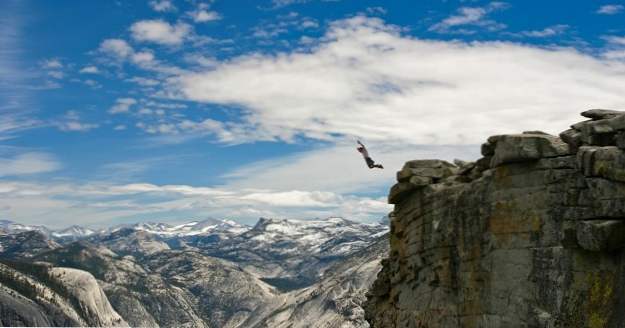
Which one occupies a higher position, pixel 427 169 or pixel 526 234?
pixel 427 169

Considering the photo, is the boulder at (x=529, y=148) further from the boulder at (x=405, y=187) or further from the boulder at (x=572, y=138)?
the boulder at (x=405, y=187)

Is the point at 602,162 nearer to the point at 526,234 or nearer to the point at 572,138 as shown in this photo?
the point at 572,138

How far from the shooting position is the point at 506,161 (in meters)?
40.3

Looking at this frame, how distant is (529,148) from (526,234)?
5.25 metres

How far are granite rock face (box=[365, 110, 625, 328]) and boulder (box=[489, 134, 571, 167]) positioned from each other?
2.4 inches

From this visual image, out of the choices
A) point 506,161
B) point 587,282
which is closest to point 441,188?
point 506,161

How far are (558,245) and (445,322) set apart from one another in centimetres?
1206

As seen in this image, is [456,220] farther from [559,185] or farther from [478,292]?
[559,185]

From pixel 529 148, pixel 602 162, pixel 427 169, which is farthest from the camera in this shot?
pixel 427 169

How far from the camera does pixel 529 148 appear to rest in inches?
1537

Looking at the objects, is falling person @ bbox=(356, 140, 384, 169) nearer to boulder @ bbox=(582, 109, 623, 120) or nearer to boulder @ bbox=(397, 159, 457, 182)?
boulder @ bbox=(397, 159, 457, 182)

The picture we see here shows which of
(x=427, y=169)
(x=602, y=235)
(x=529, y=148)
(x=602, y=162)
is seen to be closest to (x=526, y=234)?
(x=529, y=148)

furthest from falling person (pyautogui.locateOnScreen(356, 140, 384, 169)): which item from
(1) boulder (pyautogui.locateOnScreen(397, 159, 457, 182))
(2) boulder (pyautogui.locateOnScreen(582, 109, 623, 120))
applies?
(2) boulder (pyautogui.locateOnScreen(582, 109, 623, 120))

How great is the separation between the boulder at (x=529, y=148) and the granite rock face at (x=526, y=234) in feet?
0.20
